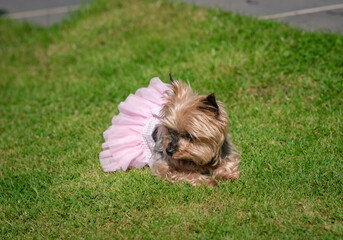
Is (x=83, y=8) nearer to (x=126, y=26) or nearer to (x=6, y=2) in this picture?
(x=126, y=26)

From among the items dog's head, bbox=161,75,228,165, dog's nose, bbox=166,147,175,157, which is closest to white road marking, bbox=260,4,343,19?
dog's head, bbox=161,75,228,165

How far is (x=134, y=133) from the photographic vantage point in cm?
537

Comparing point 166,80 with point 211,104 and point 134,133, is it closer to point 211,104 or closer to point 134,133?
point 134,133

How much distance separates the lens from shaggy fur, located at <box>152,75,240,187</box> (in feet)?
14.2

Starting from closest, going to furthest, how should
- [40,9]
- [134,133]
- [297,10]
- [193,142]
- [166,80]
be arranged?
[193,142]
[134,133]
[166,80]
[297,10]
[40,9]

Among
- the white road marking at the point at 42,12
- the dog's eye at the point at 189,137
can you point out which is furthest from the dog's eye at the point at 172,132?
the white road marking at the point at 42,12

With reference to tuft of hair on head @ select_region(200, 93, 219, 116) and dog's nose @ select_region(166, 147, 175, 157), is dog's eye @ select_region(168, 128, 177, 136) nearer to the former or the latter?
dog's nose @ select_region(166, 147, 175, 157)

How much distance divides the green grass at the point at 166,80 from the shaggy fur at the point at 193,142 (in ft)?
0.73

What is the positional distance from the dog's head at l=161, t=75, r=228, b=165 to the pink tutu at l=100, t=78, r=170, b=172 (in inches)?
24.2

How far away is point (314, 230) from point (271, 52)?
4.43 meters

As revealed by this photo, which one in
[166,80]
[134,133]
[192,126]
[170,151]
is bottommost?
[134,133]

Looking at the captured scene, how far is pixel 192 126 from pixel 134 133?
4.42ft

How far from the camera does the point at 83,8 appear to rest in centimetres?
1126

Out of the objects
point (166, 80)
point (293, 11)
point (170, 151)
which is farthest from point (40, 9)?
point (170, 151)
